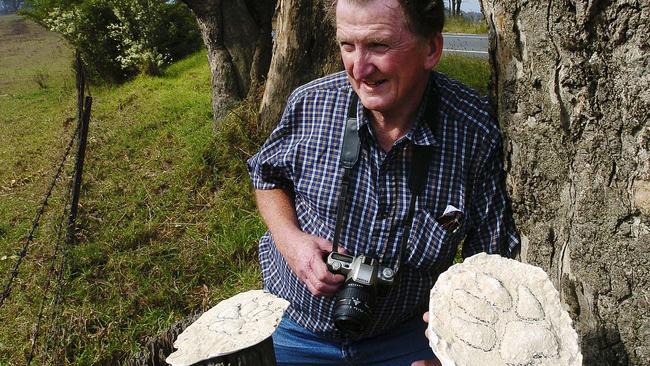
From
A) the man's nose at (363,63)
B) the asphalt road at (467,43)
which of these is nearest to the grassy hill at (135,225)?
the man's nose at (363,63)

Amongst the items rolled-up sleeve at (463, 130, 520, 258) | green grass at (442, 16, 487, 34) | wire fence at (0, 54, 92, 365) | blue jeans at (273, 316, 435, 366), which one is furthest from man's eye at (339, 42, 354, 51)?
green grass at (442, 16, 487, 34)

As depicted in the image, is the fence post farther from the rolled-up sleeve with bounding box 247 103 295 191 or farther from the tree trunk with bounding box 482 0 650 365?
the tree trunk with bounding box 482 0 650 365

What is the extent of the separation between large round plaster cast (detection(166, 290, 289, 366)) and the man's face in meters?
0.75

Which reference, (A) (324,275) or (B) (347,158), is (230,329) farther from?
(B) (347,158)

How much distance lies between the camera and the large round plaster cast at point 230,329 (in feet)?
5.48

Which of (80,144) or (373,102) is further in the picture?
(80,144)

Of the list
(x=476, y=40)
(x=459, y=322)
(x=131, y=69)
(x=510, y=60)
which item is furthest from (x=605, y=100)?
(x=476, y=40)

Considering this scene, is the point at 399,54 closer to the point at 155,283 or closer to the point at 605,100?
the point at 605,100

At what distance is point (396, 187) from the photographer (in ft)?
6.39

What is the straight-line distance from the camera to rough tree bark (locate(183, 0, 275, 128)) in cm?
562

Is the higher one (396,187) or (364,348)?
(396,187)

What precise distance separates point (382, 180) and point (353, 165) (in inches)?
4.5

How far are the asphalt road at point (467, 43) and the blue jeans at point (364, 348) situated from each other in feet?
32.8

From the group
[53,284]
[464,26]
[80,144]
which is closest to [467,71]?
[80,144]
